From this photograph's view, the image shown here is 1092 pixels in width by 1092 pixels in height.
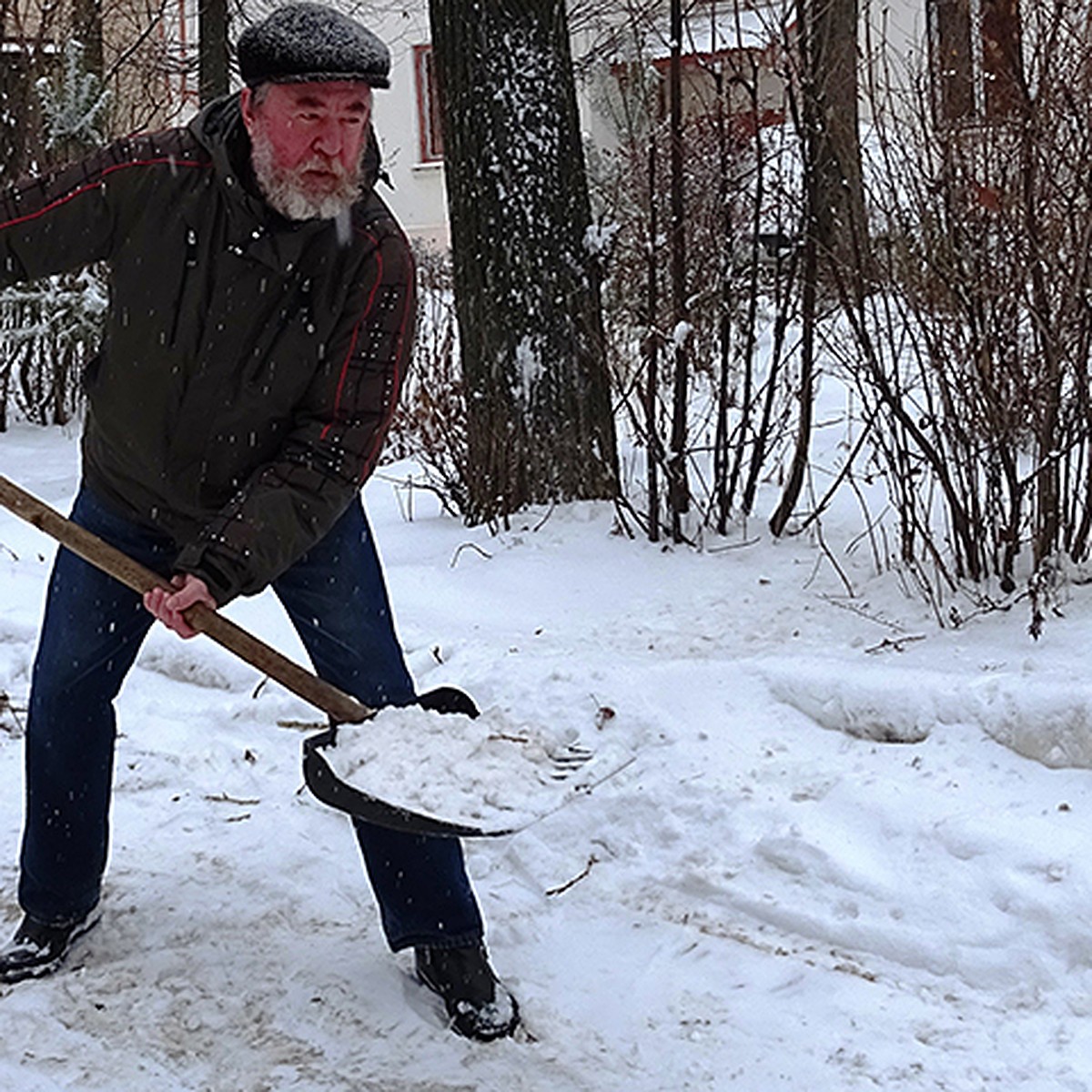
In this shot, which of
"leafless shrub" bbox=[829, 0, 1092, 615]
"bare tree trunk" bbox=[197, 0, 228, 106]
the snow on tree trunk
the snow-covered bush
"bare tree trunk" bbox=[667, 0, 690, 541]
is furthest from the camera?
"bare tree trunk" bbox=[197, 0, 228, 106]

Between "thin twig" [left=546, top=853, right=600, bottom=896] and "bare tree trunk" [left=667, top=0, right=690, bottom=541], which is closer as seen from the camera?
"thin twig" [left=546, top=853, right=600, bottom=896]

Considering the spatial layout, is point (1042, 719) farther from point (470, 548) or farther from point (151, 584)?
point (470, 548)

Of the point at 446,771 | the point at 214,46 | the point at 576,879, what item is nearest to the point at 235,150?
the point at 446,771

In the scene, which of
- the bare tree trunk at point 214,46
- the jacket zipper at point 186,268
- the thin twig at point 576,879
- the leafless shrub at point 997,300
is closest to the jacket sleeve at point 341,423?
the jacket zipper at point 186,268

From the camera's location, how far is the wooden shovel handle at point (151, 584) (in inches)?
106

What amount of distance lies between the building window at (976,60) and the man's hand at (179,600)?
8.77 feet

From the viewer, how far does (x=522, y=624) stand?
4.84 metres

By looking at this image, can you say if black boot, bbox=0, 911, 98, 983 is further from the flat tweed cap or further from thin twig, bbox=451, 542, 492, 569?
thin twig, bbox=451, 542, 492, 569

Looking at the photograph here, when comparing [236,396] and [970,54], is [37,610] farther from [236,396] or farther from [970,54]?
[970,54]

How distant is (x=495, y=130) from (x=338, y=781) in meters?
3.65

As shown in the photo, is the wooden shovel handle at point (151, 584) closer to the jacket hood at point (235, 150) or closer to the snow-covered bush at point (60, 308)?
the jacket hood at point (235, 150)

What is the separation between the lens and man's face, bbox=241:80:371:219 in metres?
2.51

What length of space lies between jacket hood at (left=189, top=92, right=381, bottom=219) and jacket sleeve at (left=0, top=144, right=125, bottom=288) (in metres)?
0.17

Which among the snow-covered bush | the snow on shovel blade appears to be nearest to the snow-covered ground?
the snow on shovel blade
